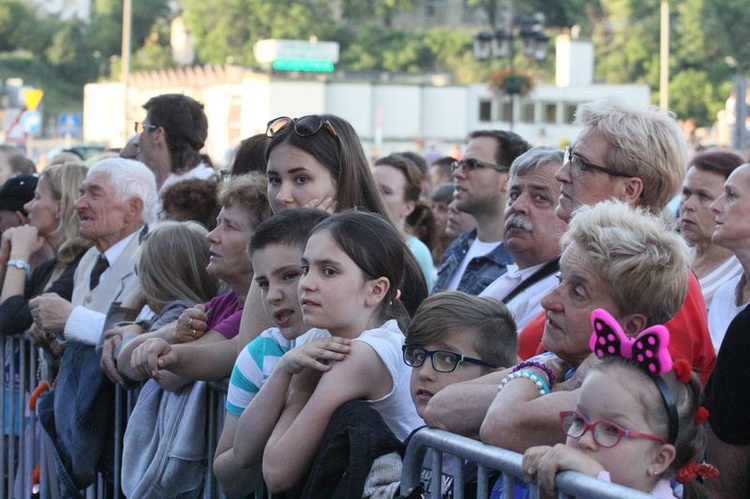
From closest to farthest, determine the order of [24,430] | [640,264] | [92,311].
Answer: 1. [640,264]
2. [92,311]
3. [24,430]

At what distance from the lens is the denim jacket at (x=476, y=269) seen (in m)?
6.28

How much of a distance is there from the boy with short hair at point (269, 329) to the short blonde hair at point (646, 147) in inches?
39.3

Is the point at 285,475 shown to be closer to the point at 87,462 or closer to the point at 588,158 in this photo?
the point at 588,158

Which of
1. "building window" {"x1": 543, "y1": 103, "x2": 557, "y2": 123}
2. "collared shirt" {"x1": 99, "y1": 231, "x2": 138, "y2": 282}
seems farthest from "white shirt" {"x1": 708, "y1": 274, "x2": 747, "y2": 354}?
"building window" {"x1": 543, "y1": 103, "x2": 557, "y2": 123}

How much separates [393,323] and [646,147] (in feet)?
3.19

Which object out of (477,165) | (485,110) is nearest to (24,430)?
(477,165)

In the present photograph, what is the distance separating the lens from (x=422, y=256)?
7.86 m

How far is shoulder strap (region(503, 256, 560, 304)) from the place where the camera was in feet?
16.3

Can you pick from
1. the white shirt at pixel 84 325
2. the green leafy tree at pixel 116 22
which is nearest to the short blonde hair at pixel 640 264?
the white shirt at pixel 84 325

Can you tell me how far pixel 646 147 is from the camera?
14.5 ft

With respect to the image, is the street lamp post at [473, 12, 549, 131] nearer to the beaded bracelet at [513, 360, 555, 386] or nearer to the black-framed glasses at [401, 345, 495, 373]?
the black-framed glasses at [401, 345, 495, 373]

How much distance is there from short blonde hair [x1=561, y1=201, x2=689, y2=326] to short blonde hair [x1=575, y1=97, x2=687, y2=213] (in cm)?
79

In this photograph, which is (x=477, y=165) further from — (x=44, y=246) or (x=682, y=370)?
(x=682, y=370)

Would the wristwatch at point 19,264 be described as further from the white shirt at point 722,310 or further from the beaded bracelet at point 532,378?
the beaded bracelet at point 532,378
